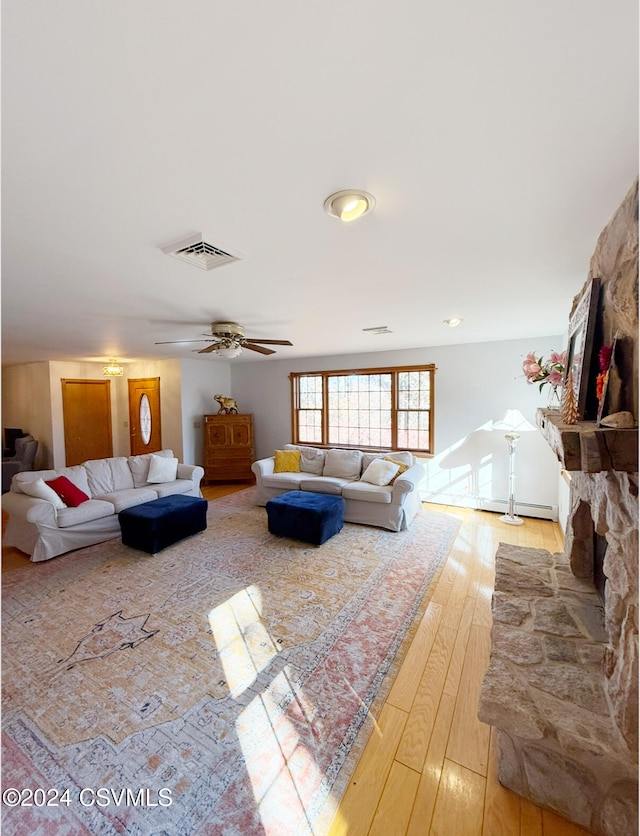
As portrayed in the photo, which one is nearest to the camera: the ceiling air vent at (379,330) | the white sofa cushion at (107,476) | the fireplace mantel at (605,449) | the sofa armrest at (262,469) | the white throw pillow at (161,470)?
the fireplace mantel at (605,449)

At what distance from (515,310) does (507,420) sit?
1800 millimetres

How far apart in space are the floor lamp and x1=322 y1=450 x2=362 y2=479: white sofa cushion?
6.55 ft

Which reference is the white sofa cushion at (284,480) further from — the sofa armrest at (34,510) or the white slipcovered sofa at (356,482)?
the sofa armrest at (34,510)

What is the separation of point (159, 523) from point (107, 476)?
4.61ft

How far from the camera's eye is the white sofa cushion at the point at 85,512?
3461mm

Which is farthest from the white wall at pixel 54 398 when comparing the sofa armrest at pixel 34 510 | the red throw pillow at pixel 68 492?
the sofa armrest at pixel 34 510

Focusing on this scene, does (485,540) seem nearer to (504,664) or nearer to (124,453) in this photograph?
(504,664)

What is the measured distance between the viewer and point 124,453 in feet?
24.2

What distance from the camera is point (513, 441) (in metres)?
4.33

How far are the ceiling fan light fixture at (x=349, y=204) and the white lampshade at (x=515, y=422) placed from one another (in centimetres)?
380

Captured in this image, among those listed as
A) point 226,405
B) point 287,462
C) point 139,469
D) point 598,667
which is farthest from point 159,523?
point 598,667

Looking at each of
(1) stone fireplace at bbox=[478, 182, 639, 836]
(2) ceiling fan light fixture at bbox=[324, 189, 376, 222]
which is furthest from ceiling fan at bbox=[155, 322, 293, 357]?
(1) stone fireplace at bbox=[478, 182, 639, 836]

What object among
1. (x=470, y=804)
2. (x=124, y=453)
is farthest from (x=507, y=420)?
(x=124, y=453)

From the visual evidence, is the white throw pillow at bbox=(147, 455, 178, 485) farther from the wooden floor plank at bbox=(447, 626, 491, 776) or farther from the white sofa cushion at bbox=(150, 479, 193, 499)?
the wooden floor plank at bbox=(447, 626, 491, 776)
